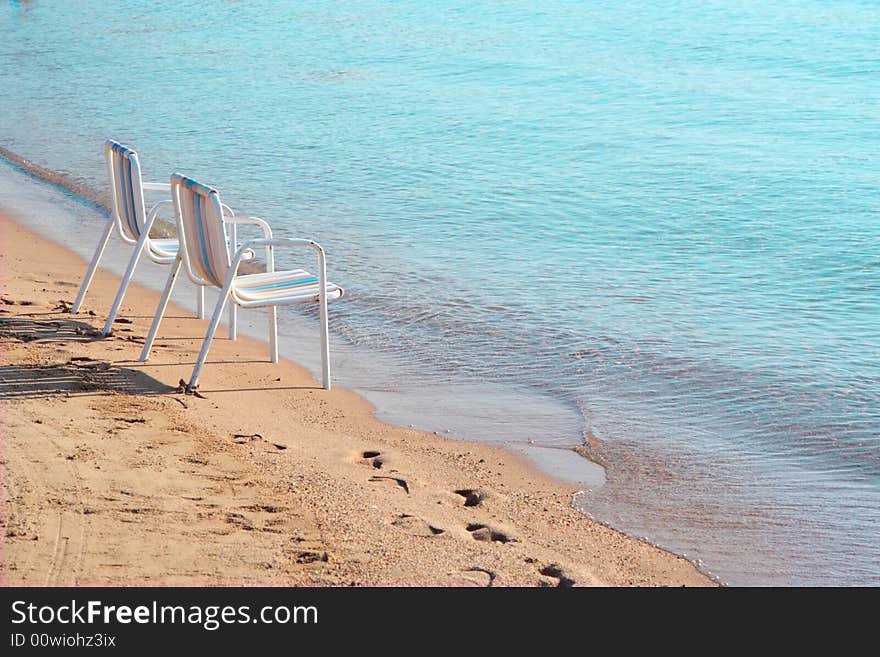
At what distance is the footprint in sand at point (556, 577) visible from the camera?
3966mm

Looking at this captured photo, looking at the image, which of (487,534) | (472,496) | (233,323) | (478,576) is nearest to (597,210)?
(233,323)

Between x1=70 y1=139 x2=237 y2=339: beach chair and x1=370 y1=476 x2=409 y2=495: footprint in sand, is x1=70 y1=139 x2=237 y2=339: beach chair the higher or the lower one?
the higher one

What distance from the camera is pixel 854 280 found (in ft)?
31.2

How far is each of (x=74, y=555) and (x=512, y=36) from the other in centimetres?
2497

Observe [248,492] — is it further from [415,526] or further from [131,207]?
[131,207]

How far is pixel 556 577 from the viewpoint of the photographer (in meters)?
4.04

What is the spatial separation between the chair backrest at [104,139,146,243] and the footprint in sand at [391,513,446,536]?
3245mm

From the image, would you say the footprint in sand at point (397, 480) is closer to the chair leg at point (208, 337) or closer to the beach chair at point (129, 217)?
the chair leg at point (208, 337)

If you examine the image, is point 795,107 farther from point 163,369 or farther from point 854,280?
point 163,369

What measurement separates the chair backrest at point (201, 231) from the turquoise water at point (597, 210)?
137 centimetres

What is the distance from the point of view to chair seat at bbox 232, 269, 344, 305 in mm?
5996

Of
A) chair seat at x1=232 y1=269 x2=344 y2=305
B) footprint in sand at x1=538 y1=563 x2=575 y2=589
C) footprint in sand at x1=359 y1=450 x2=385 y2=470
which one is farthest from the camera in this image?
chair seat at x1=232 y1=269 x2=344 y2=305

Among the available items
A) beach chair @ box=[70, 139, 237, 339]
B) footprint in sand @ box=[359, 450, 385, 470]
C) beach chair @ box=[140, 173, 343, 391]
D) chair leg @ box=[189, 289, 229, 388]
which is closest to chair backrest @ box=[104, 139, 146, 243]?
beach chair @ box=[70, 139, 237, 339]

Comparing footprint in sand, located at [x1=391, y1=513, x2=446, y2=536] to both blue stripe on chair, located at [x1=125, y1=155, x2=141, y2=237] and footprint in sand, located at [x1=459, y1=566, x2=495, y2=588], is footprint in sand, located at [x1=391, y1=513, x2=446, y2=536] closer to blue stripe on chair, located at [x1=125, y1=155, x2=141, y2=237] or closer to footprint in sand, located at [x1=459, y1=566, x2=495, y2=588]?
footprint in sand, located at [x1=459, y1=566, x2=495, y2=588]
